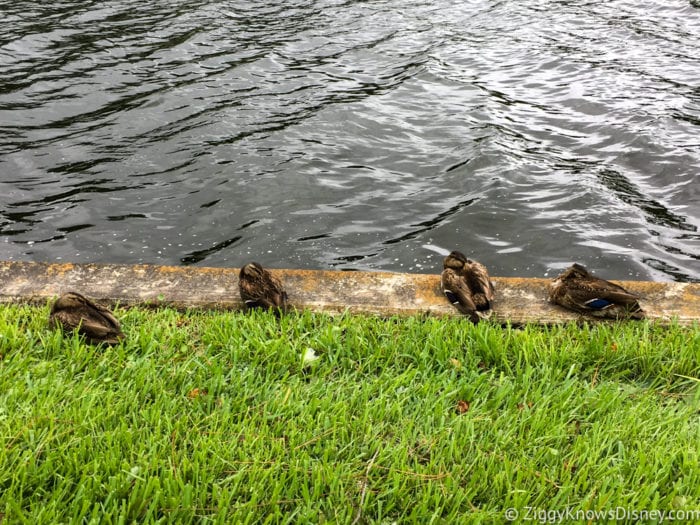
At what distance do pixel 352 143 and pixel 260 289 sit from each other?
450 centimetres

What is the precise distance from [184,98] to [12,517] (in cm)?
785

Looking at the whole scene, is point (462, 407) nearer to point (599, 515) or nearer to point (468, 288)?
point (599, 515)

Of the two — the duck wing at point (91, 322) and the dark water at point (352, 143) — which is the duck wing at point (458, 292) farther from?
the duck wing at point (91, 322)

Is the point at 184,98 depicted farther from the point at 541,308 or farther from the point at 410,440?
the point at 410,440

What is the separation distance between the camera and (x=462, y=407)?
321cm

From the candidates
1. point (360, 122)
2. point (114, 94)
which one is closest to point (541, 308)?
point (360, 122)

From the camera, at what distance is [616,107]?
8.85 meters

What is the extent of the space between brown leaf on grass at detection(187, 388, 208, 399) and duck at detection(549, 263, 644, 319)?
2356 mm

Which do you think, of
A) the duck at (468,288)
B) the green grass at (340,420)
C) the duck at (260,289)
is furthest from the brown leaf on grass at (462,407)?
the duck at (260,289)

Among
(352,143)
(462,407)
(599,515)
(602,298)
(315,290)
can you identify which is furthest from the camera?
(352,143)

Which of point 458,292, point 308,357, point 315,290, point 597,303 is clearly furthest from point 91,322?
point 597,303

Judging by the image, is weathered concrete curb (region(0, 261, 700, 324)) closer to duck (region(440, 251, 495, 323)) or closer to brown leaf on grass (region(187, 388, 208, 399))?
duck (region(440, 251, 495, 323))

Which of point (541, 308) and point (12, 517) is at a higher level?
point (12, 517)

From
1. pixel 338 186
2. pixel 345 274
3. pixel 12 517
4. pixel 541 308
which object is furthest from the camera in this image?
pixel 338 186
